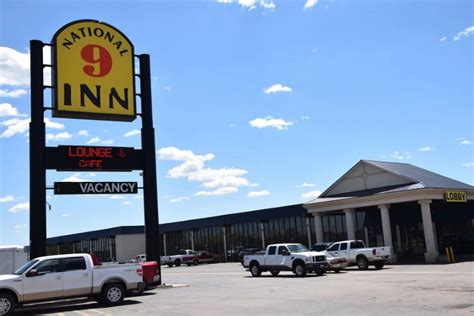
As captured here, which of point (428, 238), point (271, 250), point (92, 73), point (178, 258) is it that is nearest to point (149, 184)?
point (92, 73)

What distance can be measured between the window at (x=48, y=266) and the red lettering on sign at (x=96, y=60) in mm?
10077

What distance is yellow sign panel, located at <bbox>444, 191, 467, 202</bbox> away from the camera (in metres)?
35.3

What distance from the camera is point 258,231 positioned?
54656 mm

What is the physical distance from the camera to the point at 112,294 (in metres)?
17.7

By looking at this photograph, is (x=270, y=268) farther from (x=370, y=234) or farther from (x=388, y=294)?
(x=370, y=234)

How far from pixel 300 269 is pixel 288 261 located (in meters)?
0.91

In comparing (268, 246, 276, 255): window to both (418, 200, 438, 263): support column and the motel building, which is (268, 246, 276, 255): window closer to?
the motel building

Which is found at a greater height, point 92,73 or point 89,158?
point 92,73

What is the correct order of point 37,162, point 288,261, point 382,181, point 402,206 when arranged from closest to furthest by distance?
point 37,162
point 288,261
point 382,181
point 402,206

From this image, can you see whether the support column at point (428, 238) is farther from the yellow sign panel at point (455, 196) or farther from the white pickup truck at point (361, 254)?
the white pickup truck at point (361, 254)

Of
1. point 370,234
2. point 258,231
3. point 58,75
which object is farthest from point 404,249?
point 58,75

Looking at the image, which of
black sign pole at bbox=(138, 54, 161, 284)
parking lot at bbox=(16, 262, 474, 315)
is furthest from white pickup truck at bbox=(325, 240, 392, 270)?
black sign pole at bbox=(138, 54, 161, 284)

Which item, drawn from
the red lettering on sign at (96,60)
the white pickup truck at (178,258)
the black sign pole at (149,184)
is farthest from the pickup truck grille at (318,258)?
the white pickup truck at (178,258)

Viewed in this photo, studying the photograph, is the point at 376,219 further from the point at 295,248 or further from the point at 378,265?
the point at 295,248
